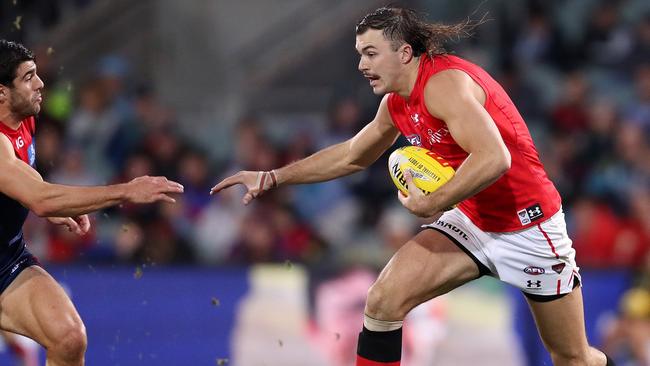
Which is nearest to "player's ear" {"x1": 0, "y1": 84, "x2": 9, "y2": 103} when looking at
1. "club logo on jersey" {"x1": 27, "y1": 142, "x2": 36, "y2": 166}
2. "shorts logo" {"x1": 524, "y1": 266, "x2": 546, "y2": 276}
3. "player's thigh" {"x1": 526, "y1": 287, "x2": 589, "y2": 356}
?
"club logo on jersey" {"x1": 27, "y1": 142, "x2": 36, "y2": 166}

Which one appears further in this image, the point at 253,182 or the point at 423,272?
the point at 253,182

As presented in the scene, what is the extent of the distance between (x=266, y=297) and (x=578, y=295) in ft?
10.7

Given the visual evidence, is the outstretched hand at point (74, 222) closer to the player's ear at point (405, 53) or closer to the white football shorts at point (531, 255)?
the player's ear at point (405, 53)

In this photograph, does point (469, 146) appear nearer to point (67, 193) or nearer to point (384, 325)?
point (384, 325)

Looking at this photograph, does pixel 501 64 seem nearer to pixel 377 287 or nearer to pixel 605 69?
pixel 605 69

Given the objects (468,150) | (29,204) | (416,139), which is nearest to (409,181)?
(468,150)

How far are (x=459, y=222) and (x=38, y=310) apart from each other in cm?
229

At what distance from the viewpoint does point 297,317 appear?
830 cm

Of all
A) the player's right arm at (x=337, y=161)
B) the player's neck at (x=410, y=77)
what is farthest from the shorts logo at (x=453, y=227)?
the player's neck at (x=410, y=77)

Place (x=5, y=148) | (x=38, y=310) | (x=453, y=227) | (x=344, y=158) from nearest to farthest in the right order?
(x=5, y=148)
(x=38, y=310)
(x=453, y=227)
(x=344, y=158)

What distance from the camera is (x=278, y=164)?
10.3 metres

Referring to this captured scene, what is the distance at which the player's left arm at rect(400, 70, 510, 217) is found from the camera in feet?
16.4

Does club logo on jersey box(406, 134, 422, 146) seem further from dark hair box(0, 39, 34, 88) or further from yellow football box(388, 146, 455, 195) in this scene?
dark hair box(0, 39, 34, 88)

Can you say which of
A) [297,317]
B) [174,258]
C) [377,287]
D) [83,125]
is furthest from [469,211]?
Answer: [83,125]
